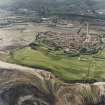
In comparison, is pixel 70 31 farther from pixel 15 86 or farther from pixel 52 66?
pixel 15 86

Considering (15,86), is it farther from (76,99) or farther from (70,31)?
(70,31)

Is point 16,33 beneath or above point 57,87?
above

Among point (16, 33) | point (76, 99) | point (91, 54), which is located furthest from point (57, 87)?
point (16, 33)

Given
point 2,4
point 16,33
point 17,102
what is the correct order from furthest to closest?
point 2,4
point 16,33
point 17,102

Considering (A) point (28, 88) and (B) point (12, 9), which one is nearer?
(A) point (28, 88)

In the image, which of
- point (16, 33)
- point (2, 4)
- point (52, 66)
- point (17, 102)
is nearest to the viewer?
A: point (17, 102)

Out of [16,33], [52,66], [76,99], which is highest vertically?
[16,33]
